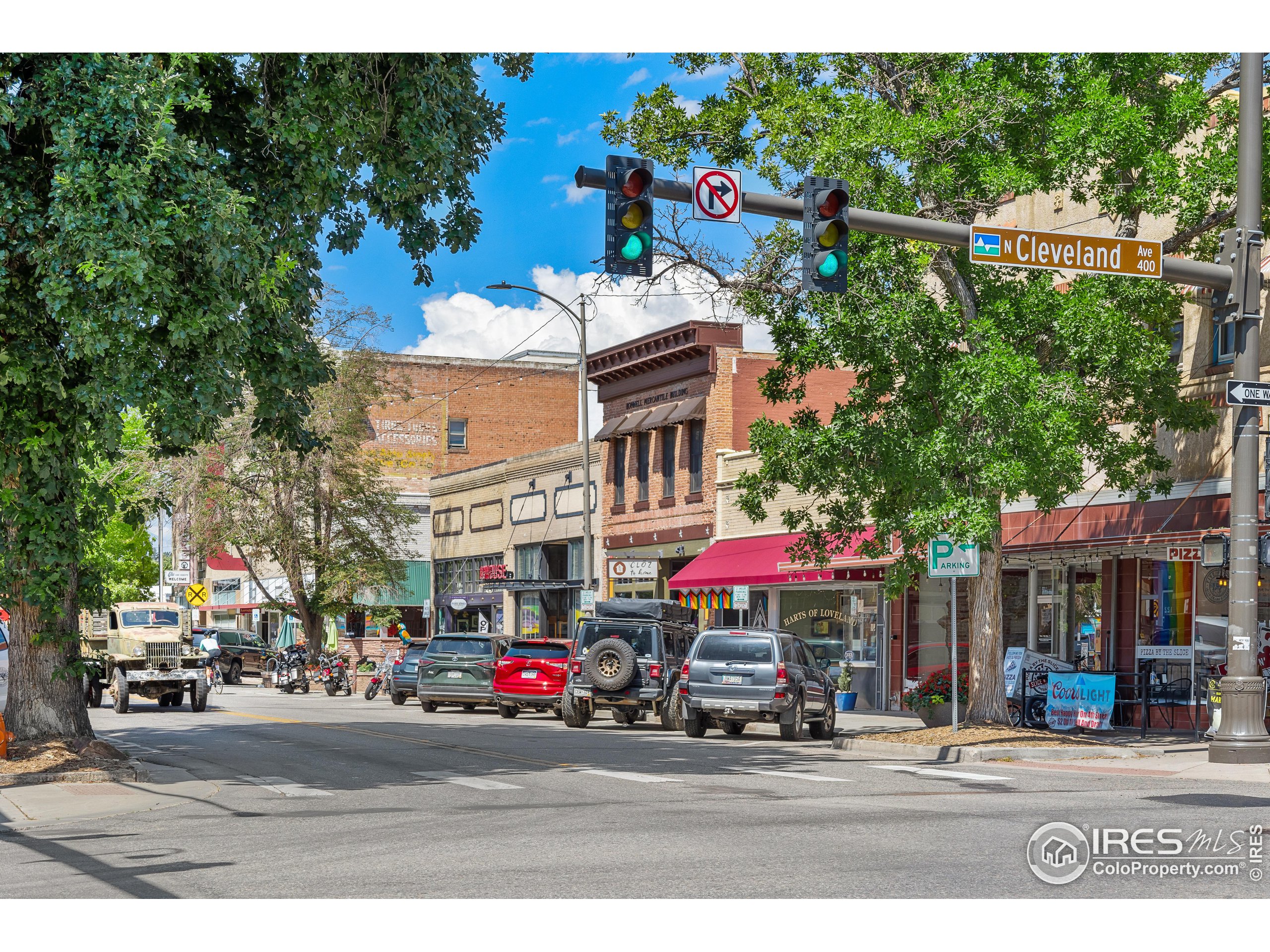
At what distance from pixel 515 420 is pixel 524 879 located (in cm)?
6246

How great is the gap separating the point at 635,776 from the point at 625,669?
844cm

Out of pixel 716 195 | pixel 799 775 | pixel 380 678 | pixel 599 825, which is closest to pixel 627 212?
pixel 716 195

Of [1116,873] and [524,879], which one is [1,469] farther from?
[1116,873]

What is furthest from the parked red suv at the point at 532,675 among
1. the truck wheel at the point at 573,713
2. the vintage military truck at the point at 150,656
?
the vintage military truck at the point at 150,656

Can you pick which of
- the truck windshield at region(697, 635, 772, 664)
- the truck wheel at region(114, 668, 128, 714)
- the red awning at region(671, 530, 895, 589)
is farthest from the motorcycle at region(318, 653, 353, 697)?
the truck windshield at region(697, 635, 772, 664)

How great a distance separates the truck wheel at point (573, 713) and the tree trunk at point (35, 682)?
10067 mm

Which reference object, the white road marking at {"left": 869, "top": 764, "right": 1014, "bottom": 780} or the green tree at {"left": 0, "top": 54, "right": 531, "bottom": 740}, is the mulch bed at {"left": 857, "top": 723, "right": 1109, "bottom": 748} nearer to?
the white road marking at {"left": 869, "top": 764, "right": 1014, "bottom": 780}

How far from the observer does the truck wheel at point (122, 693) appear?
99.2 ft

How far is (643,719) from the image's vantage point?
2827 cm

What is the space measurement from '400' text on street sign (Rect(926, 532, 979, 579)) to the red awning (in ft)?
31.9

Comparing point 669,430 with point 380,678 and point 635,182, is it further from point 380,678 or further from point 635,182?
point 635,182

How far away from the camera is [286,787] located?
619 inches

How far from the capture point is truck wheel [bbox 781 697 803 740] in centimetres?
2267

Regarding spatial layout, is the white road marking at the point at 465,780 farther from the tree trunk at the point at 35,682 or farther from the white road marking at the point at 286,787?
the tree trunk at the point at 35,682
